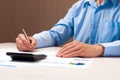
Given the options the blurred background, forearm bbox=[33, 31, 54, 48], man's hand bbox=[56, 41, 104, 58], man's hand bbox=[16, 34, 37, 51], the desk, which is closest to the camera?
the desk

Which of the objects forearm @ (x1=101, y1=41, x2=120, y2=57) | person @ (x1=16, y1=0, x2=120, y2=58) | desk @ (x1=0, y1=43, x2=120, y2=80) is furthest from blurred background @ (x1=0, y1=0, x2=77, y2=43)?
desk @ (x1=0, y1=43, x2=120, y2=80)

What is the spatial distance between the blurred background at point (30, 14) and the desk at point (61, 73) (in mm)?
1613

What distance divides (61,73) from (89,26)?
0.70 meters

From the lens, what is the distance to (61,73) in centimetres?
79

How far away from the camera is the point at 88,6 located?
1.50 metres

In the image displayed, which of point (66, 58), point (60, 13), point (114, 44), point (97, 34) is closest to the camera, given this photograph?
point (66, 58)

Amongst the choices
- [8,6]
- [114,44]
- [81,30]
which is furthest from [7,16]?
[114,44]

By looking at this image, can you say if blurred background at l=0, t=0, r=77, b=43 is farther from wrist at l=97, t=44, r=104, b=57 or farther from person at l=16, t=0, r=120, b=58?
wrist at l=97, t=44, r=104, b=57

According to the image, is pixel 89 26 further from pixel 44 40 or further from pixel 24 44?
pixel 24 44

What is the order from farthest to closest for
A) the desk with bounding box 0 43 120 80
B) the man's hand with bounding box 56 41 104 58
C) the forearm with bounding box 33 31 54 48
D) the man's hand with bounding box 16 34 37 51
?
1. the forearm with bounding box 33 31 54 48
2. the man's hand with bounding box 16 34 37 51
3. the man's hand with bounding box 56 41 104 58
4. the desk with bounding box 0 43 120 80

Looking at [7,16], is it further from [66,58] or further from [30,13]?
[66,58]

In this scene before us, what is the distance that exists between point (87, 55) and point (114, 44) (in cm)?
17

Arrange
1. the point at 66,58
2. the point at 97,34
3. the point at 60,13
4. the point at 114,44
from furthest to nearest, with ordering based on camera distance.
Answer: the point at 60,13
the point at 97,34
the point at 114,44
the point at 66,58

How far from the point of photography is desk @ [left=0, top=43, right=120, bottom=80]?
0.74 metres
